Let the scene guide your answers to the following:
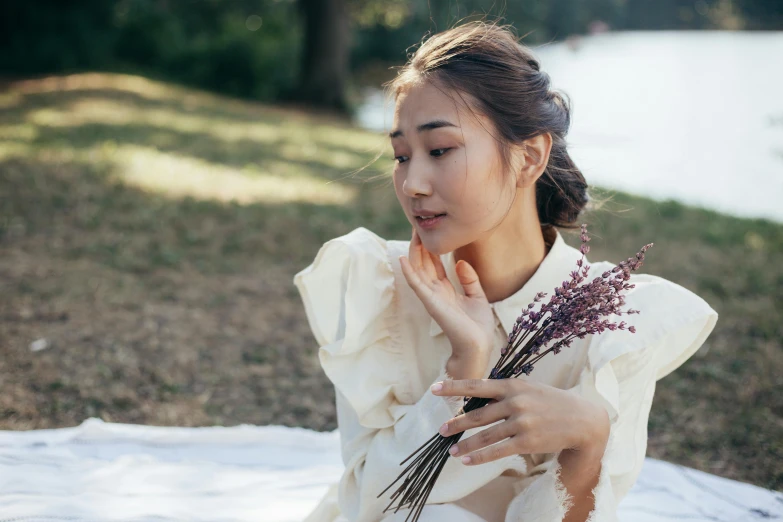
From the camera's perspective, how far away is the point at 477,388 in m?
1.58

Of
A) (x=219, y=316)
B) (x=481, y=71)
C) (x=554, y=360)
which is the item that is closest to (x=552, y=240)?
(x=554, y=360)

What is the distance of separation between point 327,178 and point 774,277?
192 inches

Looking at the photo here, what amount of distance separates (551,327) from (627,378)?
45 centimetres

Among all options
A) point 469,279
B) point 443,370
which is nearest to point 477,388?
point 443,370

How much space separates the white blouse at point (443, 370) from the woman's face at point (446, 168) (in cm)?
25

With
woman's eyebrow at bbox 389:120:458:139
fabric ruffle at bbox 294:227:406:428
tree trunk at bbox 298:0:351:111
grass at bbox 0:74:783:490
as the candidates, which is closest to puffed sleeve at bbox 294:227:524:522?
fabric ruffle at bbox 294:227:406:428

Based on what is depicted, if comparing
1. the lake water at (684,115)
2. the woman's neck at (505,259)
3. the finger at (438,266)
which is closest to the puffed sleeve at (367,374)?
the finger at (438,266)

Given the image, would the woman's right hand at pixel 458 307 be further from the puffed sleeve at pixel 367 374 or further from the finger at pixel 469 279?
the puffed sleeve at pixel 367 374

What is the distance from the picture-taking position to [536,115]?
1993 millimetres

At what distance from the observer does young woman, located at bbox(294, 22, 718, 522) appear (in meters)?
1.79

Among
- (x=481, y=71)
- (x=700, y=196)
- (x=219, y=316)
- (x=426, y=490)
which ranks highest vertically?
(x=481, y=71)

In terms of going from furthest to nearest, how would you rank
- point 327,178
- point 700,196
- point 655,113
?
point 655,113 → point 700,196 → point 327,178

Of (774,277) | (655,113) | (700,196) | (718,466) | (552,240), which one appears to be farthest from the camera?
(655,113)

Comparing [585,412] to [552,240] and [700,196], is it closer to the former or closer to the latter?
[552,240]
